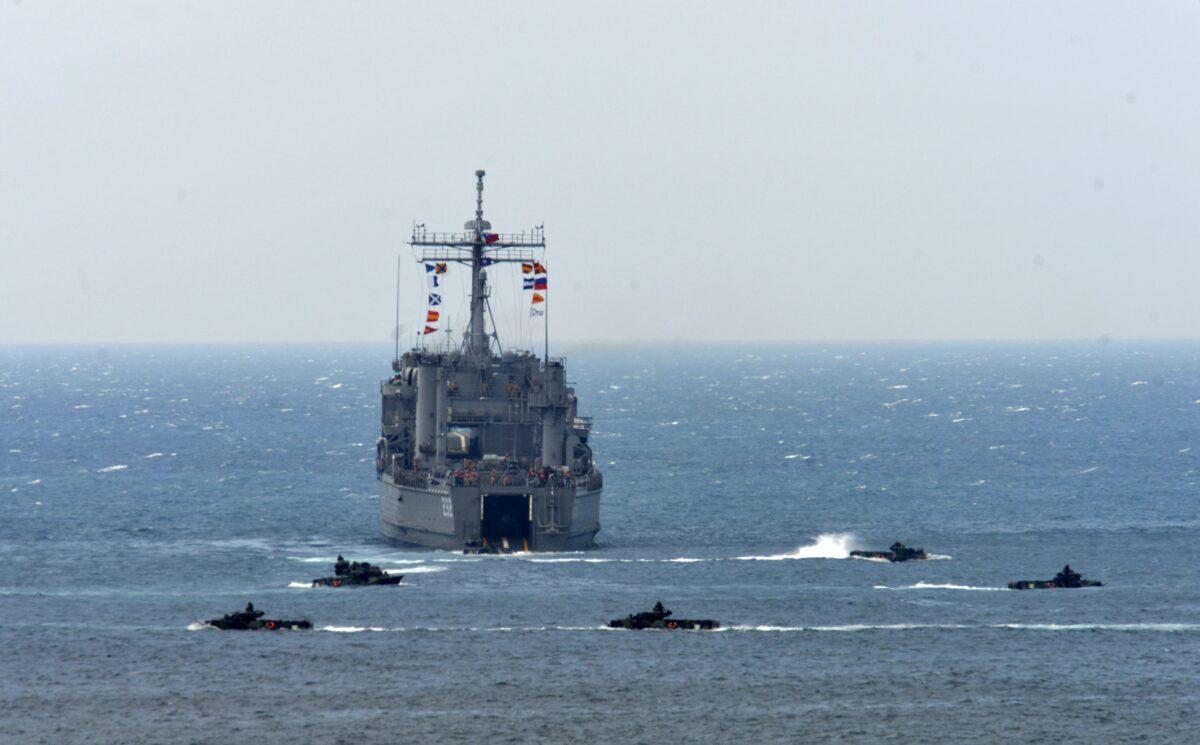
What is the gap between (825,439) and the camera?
194500 mm

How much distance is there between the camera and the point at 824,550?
105 m

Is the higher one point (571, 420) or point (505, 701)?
point (571, 420)

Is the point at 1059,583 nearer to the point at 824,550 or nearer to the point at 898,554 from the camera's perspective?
the point at 898,554

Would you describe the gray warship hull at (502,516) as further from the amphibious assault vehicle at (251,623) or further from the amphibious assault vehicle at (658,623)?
the amphibious assault vehicle at (251,623)

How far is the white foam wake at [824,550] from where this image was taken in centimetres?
10162

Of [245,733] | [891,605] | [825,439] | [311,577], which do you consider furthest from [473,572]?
[825,439]

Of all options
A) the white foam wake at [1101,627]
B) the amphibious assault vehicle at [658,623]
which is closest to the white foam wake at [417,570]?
the amphibious assault vehicle at [658,623]

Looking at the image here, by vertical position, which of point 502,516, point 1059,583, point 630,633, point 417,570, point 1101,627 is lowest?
point 630,633

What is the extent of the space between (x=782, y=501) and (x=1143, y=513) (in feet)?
89.7

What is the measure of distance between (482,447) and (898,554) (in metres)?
28.0

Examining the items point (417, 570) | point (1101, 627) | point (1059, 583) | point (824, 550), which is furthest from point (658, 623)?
point (824, 550)

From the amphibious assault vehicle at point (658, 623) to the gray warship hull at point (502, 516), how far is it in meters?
20.0

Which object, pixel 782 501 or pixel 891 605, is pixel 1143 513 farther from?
pixel 891 605

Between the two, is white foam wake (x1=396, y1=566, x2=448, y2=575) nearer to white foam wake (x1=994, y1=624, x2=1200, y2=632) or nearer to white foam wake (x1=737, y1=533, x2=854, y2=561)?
white foam wake (x1=737, y1=533, x2=854, y2=561)
